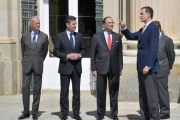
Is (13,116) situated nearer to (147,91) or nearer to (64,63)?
(64,63)

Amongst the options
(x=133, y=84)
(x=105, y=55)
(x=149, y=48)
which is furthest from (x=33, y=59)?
(x=133, y=84)

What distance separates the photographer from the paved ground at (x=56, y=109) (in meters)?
8.12

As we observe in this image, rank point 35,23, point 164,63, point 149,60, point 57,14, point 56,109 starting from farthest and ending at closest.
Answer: point 57,14 → point 56,109 → point 164,63 → point 35,23 → point 149,60

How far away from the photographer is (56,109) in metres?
8.91

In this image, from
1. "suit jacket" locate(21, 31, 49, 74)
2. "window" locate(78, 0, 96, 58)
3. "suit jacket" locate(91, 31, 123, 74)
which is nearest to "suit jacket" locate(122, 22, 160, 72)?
"suit jacket" locate(91, 31, 123, 74)

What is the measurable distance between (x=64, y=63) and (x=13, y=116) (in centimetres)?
132

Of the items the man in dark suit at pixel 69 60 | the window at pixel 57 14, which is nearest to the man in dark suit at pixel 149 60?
the man in dark suit at pixel 69 60

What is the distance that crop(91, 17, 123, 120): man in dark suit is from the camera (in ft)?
25.6

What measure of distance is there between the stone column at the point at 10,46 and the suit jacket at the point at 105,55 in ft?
11.5

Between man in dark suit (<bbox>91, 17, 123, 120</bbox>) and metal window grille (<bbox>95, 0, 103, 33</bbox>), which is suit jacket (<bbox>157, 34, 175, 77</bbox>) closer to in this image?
man in dark suit (<bbox>91, 17, 123, 120</bbox>)

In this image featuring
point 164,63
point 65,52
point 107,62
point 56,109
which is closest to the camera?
point 107,62

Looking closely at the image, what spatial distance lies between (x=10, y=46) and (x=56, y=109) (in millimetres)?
2624

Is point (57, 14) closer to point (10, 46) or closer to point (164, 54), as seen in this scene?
point (10, 46)

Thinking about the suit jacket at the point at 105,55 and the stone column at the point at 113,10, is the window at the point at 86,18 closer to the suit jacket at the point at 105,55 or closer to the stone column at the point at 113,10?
the stone column at the point at 113,10
